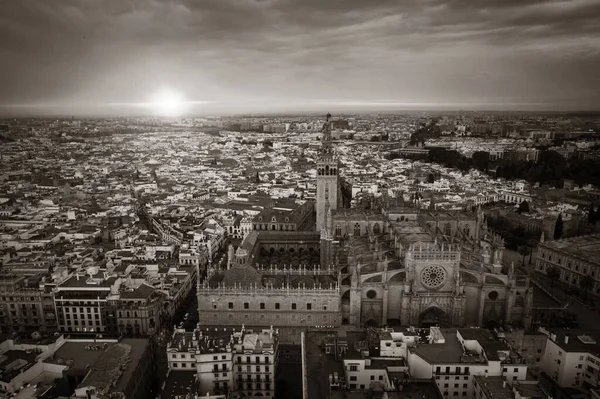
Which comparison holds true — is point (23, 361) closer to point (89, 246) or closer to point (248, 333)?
point (248, 333)

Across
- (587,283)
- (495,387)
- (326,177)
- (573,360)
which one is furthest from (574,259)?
(495,387)

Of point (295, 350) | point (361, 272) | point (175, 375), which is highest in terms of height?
point (361, 272)

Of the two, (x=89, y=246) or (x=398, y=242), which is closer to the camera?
(x=398, y=242)

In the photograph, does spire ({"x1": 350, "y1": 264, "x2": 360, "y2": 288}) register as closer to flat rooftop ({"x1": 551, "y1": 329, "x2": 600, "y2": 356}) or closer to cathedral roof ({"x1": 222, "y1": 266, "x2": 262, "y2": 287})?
cathedral roof ({"x1": 222, "y1": 266, "x2": 262, "y2": 287})

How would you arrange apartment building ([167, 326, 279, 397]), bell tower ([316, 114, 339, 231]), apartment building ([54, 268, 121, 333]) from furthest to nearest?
bell tower ([316, 114, 339, 231])
apartment building ([54, 268, 121, 333])
apartment building ([167, 326, 279, 397])

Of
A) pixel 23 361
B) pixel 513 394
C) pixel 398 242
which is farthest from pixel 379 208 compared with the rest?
pixel 23 361

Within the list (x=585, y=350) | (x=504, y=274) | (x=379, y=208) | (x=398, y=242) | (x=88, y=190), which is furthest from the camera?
Result: (x=88, y=190)

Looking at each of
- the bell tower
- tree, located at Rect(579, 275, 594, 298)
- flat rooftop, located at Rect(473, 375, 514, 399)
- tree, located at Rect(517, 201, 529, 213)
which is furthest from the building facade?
flat rooftop, located at Rect(473, 375, 514, 399)
